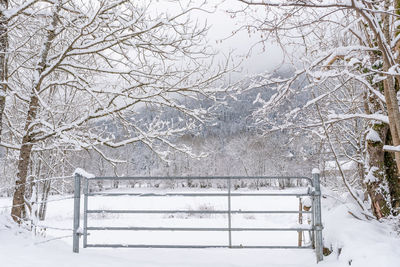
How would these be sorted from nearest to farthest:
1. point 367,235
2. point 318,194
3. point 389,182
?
1. point 367,235
2. point 318,194
3. point 389,182

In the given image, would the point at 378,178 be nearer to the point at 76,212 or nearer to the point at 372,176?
the point at 372,176

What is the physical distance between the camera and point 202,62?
6863 millimetres

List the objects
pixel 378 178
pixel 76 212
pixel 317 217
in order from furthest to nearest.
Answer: pixel 378 178 < pixel 76 212 < pixel 317 217

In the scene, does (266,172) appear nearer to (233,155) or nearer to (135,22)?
(233,155)

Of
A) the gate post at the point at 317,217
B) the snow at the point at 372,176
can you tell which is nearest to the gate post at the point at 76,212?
the gate post at the point at 317,217

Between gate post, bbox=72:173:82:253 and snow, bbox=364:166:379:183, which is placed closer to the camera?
gate post, bbox=72:173:82:253

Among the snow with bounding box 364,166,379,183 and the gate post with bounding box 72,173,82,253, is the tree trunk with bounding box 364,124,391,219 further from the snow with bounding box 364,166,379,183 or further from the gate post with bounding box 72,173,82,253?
the gate post with bounding box 72,173,82,253

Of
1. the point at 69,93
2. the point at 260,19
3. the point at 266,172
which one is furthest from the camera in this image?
the point at 266,172

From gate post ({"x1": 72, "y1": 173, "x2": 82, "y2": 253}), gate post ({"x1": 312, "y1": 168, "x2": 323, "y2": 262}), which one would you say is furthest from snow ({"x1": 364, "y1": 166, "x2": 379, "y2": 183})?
gate post ({"x1": 72, "y1": 173, "x2": 82, "y2": 253})

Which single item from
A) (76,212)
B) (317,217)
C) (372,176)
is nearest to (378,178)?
(372,176)

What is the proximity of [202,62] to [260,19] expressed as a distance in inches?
133

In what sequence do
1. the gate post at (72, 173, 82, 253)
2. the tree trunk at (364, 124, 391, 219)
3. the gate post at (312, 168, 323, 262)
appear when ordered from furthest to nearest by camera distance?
the tree trunk at (364, 124, 391, 219) → the gate post at (72, 173, 82, 253) → the gate post at (312, 168, 323, 262)

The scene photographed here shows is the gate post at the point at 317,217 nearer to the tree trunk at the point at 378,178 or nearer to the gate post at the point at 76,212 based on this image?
the tree trunk at the point at 378,178

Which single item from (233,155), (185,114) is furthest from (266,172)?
(185,114)
